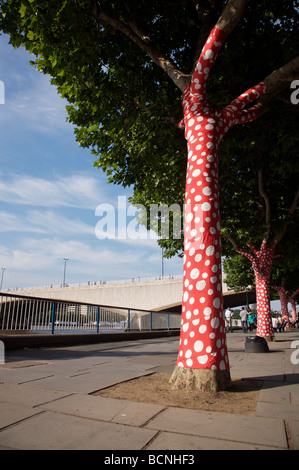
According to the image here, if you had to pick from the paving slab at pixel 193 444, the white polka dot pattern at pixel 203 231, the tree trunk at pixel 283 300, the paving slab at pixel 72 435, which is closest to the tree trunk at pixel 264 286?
the white polka dot pattern at pixel 203 231

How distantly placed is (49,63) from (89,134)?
8.74 feet

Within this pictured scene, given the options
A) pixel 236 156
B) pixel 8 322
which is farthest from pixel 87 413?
pixel 236 156

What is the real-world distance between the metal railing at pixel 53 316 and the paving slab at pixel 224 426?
7.28 m

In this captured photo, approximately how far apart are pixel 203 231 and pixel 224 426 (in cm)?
257

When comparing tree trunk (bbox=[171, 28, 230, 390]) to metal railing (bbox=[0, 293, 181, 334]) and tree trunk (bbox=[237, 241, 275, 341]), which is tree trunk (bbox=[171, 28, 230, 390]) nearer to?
metal railing (bbox=[0, 293, 181, 334])

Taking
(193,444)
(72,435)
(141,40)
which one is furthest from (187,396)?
(141,40)

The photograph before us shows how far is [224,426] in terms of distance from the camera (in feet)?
8.72

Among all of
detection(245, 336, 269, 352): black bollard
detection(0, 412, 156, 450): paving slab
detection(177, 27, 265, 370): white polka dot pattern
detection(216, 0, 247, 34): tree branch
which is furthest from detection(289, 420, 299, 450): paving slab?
detection(245, 336, 269, 352): black bollard

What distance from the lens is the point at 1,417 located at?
108 inches

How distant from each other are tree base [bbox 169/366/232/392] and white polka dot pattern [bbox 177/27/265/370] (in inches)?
2.6

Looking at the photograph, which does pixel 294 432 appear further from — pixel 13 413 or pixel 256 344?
pixel 256 344

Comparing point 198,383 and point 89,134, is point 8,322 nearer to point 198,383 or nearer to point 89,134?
point 89,134

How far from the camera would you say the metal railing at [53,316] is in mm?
9125

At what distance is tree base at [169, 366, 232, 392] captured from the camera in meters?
3.96
